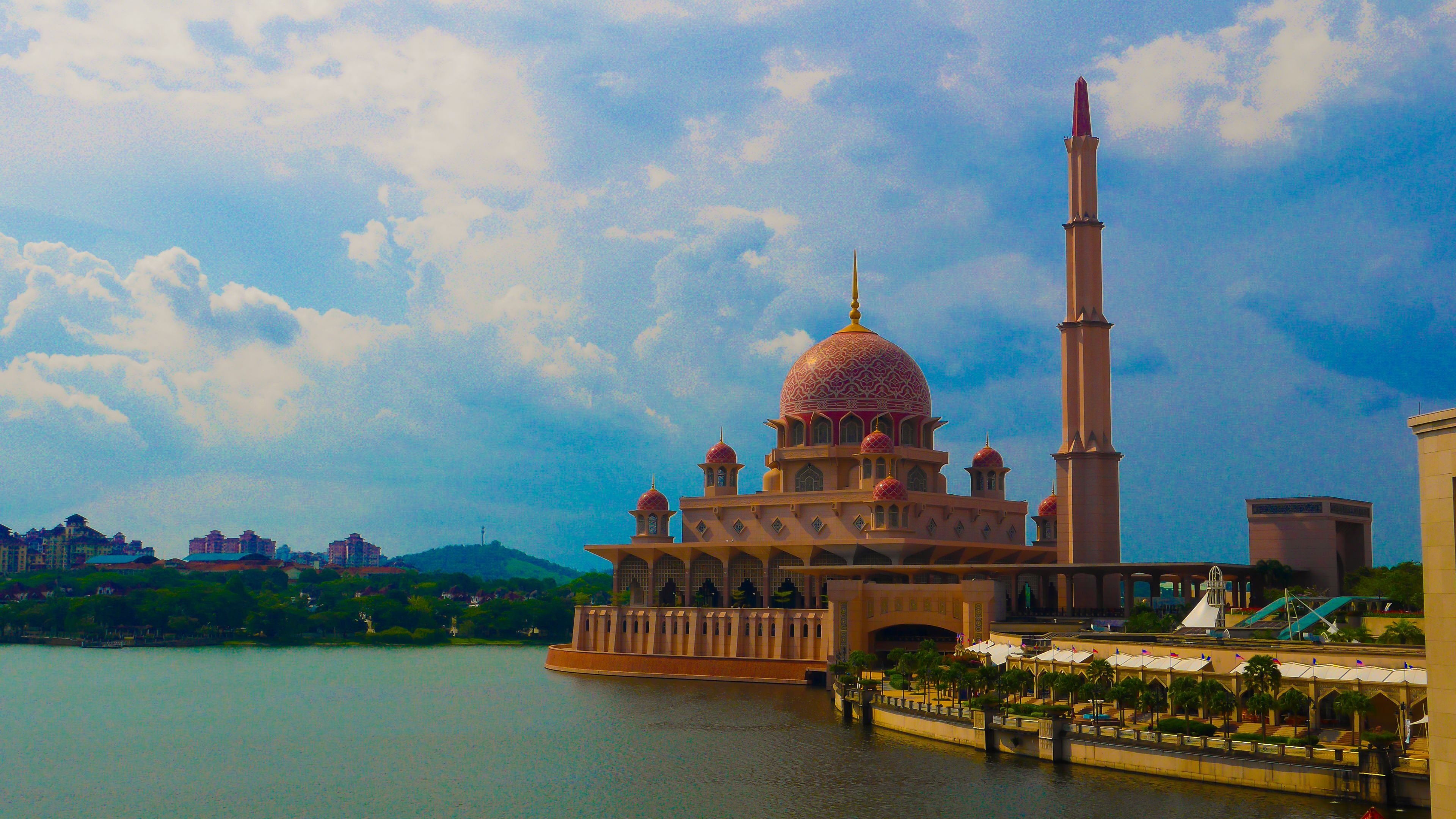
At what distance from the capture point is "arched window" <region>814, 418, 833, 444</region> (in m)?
78.1

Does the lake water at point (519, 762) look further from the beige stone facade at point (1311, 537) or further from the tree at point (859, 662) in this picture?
the beige stone facade at point (1311, 537)

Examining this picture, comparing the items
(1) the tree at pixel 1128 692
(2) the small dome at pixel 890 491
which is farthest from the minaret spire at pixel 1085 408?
(1) the tree at pixel 1128 692

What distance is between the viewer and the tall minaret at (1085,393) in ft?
218

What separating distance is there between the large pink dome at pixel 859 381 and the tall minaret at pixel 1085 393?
37.4 feet

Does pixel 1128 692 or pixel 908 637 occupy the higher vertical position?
pixel 908 637

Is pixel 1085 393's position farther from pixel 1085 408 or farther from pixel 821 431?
pixel 821 431

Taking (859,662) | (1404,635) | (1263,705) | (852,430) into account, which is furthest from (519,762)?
(852,430)

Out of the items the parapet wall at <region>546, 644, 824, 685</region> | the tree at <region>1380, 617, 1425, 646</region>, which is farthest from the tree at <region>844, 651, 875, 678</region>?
the tree at <region>1380, 617, 1425, 646</region>

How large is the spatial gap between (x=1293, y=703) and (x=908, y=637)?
3191 cm

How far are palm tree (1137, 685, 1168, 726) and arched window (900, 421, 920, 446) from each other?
127 feet

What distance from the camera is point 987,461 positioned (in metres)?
80.7

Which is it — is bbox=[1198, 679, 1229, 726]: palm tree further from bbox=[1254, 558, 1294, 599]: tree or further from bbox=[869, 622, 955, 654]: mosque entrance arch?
bbox=[1254, 558, 1294, 599]: tree

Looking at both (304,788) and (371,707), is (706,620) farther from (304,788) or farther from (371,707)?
(304,788)

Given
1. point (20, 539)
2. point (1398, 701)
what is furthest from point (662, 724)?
point (20, 539)
